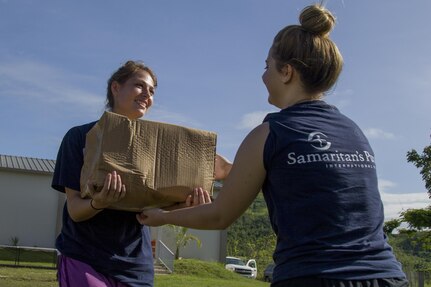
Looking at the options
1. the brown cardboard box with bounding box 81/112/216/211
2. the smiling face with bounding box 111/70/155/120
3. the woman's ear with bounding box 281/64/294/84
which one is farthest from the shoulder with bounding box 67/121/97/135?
the woman's ear with bounding box 281/64/294/84

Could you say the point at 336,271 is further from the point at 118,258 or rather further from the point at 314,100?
the point at 118,258

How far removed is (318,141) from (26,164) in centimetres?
2920

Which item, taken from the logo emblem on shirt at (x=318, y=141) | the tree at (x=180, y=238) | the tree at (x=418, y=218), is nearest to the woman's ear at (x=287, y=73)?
the logo emblem on shirt at (x=318, y=141)

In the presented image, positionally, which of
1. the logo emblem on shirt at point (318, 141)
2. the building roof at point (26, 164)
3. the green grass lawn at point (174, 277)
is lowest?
the green grass lawn at point (174, 277)

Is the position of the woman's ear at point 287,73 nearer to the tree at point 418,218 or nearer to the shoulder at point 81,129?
the shoulder at point 81,129

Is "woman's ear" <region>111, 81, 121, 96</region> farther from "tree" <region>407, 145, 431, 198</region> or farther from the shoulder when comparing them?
"tree" <region>407, 145, 431, 198</region>

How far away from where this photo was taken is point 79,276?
3.01m

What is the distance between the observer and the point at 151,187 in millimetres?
2803

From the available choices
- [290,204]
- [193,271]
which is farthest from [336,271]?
[193,271]

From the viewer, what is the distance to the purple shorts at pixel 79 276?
301 centimetres

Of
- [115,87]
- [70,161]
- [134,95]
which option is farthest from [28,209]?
[70,161]

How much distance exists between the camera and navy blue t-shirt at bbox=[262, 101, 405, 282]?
2.04 metres

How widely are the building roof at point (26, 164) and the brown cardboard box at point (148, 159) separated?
26.1 metres

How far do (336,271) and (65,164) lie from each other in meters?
1.69
